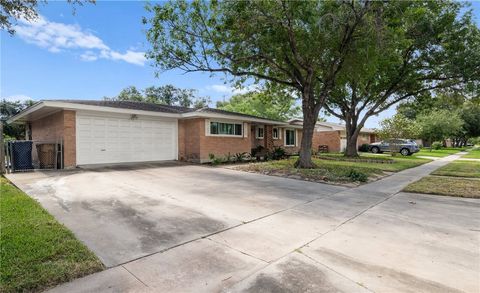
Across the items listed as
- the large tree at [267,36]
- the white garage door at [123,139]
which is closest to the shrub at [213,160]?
the white garage door at [123,139]

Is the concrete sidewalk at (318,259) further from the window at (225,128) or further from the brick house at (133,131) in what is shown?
the window at (225,128)

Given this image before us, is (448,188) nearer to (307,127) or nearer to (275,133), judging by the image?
A: (307,127)

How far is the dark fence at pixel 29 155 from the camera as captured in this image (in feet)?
34.9

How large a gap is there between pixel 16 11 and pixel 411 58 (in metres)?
21.0

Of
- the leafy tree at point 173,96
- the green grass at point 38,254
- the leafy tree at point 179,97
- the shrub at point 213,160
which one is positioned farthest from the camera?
the leafy tree at point 179,97

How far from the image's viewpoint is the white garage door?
1210 cm

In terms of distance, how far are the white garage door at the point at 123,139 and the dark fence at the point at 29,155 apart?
0.90 meters

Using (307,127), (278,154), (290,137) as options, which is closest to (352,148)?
(290,137)

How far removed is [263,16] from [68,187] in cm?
937

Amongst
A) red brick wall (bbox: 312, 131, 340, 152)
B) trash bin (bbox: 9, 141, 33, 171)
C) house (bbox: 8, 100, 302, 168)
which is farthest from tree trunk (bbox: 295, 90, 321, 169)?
red brick wall (bbox: 312, 131, 340, 152)

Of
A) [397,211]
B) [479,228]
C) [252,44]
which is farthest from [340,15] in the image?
[479,228]

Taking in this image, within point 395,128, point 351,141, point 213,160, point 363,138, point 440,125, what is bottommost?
point 213,160

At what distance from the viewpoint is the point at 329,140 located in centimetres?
3150

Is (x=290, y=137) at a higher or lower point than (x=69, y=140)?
higher
